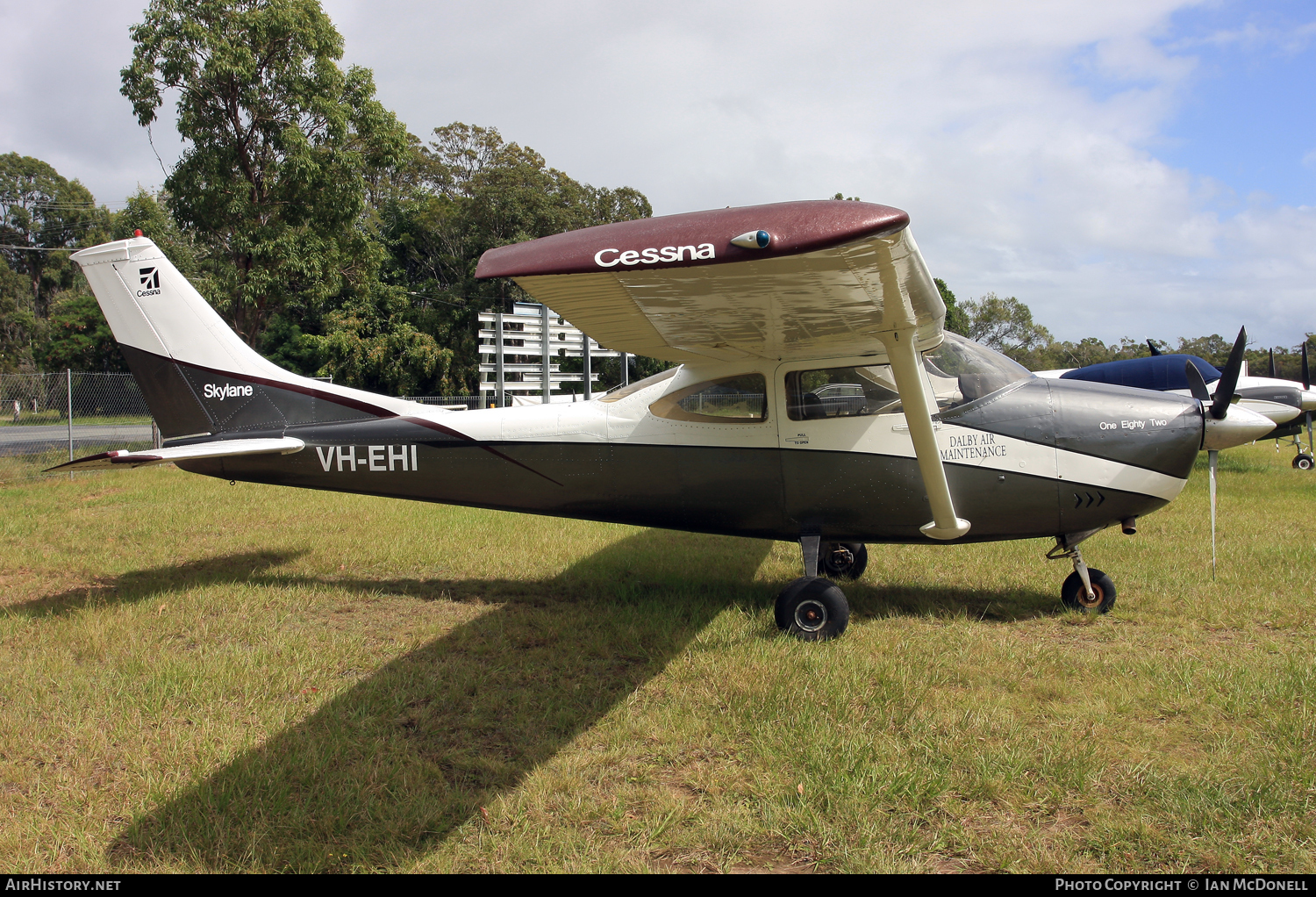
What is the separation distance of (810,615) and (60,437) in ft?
95.2

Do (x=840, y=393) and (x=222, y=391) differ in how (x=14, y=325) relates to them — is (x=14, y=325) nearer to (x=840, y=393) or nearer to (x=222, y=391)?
(x=222, y=391)

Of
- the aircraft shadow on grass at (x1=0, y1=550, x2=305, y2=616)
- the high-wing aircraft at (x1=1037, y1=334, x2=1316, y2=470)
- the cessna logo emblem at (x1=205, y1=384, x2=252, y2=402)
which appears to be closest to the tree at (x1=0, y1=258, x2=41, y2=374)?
the aircraft shadow on grass at (x1=0, y1=550, x2=305, y2=616)

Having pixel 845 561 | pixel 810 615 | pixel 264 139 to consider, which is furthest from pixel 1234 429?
pixel 264 139

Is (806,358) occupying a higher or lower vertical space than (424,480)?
higher

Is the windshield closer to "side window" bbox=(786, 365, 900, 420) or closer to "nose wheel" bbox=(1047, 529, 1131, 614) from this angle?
"side window" bbox=(786, 365, 900, 420)

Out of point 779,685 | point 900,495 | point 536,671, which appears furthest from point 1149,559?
point 536,671

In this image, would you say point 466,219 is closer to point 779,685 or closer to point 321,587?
point 321,587

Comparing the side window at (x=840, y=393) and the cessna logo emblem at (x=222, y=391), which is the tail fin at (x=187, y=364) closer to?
the cessna logo emblem at (x=222, y=391)

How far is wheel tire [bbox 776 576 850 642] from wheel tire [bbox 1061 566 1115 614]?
1949 mm

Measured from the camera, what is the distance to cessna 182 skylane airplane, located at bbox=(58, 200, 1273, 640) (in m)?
4.71

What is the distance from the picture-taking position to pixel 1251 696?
3.96m

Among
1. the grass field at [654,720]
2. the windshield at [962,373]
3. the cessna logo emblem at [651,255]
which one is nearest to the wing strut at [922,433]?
the windshield at [962,373]

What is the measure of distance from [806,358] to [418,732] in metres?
3.56

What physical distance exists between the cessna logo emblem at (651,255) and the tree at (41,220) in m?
77.0
